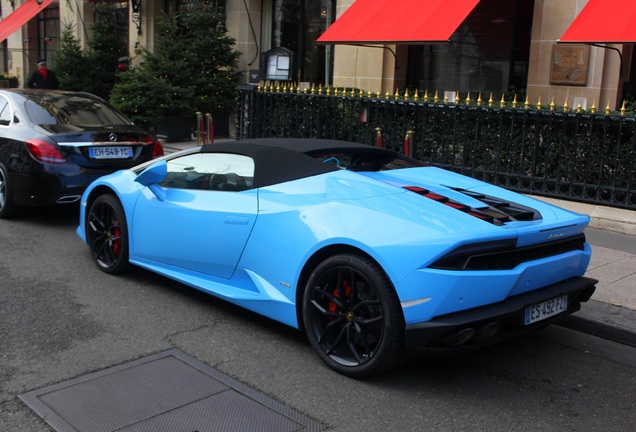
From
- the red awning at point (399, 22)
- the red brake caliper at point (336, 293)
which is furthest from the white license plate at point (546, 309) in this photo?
the red awning at point (399, 22)

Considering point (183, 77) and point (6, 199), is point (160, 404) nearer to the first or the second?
point (6, 199)

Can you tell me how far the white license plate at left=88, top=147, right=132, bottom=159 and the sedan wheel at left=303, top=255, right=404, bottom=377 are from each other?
15.2 feet

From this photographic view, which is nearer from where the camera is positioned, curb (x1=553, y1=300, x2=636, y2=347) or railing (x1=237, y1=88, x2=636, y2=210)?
curb (x1=553, y1=300, x2=636, y2=347)

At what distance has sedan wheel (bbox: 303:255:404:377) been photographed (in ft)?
12.9

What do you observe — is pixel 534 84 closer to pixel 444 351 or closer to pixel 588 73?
pixel 588 73

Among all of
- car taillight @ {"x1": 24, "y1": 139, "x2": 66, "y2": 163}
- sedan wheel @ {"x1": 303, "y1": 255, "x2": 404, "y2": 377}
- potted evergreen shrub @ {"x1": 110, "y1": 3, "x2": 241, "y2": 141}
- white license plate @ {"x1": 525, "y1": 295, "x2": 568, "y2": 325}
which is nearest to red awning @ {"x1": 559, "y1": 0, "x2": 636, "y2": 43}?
white license plate @ {"x1": 525, "y1": 295, "x2": 568, "y2": 325}

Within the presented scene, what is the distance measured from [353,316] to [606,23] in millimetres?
6845

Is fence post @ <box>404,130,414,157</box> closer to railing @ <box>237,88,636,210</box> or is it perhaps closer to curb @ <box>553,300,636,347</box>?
railing @ <box>237,88,636,210</box>

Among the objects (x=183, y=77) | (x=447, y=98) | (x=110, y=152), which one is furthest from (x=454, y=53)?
(x=110, y=152)

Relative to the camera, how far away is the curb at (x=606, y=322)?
5012 mm

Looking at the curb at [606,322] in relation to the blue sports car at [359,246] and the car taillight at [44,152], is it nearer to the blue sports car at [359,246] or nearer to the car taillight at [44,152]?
the blue sports car at [359,246]

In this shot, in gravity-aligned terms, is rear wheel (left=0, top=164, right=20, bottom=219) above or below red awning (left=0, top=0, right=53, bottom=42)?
below

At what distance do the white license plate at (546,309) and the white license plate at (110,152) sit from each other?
5.64m

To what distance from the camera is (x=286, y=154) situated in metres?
5.00
